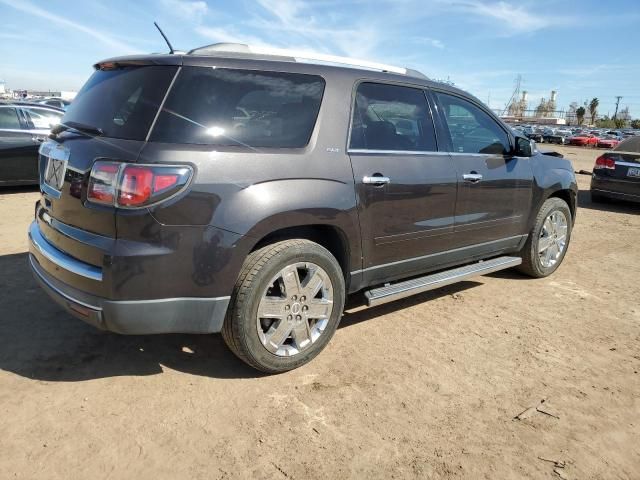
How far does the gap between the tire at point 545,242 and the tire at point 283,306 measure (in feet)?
8.37

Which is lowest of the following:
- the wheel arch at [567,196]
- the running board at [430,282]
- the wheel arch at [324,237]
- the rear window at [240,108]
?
the running board at [430,282]

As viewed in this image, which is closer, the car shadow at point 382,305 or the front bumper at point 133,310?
the front bumper at point 133,310

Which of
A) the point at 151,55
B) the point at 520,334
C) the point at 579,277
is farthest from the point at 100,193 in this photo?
the point at 579,277

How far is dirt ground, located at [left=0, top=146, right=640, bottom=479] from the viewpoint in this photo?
2.28 m

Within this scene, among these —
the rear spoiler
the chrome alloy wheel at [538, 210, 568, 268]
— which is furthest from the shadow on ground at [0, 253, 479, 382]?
the chrome alloy wheel at [538, 210, 568, 268]

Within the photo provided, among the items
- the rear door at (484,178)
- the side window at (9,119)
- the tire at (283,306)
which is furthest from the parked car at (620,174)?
the side window at (9,119)

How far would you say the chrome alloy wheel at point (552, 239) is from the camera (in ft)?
16.2

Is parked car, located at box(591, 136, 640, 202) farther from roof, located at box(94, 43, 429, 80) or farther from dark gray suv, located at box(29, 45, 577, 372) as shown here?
roof, located at box(94, 43, 429, 80)

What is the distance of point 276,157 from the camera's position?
2.74 meters

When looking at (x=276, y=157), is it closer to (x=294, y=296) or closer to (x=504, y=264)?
(x=294, y=296)

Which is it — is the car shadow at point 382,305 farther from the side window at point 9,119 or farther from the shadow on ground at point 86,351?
the side window at point 9,119

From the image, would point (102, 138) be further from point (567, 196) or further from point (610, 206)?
point (610, 206)

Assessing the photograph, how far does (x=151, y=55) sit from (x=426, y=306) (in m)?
2.86

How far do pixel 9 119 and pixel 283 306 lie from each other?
25.1 ft
